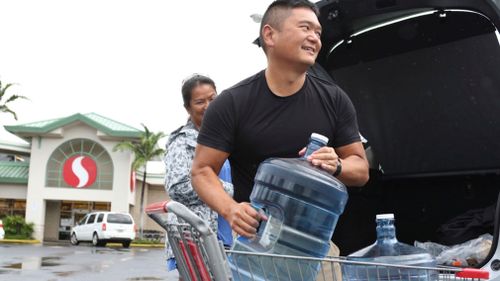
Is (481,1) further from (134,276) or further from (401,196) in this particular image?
(134,276)

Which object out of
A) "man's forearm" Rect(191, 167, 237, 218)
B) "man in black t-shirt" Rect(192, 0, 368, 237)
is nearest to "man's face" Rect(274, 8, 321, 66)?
"man in black t-shirt" Rect(192, 0, 368, 237)

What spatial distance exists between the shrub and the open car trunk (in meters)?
38.8

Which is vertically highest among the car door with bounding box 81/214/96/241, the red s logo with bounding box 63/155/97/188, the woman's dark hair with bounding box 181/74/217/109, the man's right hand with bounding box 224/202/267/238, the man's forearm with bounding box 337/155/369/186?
the woman's dark hair with bounding box 181/74/217/109

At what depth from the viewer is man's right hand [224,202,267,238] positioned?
6.77 feet

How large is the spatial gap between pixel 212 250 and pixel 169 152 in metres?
2.17

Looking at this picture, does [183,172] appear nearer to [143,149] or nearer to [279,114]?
[279,114]

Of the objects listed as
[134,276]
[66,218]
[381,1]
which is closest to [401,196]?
[381,1]

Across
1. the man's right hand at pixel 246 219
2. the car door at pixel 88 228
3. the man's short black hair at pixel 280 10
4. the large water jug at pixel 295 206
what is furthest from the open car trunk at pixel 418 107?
the car door at pixel 88 228

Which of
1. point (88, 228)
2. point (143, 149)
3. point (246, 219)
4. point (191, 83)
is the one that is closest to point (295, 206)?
point (246, 219)

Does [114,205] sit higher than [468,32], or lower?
lower

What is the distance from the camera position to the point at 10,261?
1750 cm

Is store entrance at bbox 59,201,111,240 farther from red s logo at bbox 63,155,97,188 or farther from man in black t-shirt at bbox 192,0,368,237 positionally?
man in black t-shirt at bbox 192,0,368,237

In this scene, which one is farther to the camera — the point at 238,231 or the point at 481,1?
the point at 481,1

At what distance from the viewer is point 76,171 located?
146 feet
